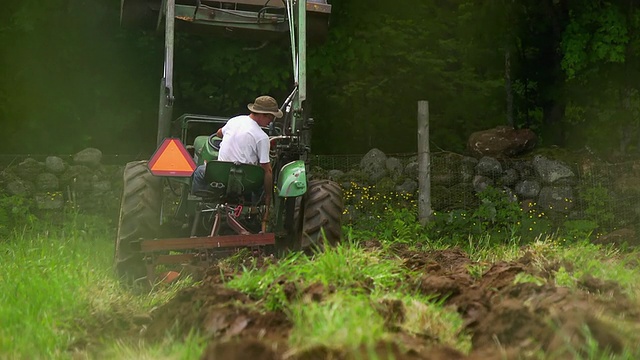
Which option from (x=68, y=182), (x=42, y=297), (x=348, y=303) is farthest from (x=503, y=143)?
(x=348, y=303)

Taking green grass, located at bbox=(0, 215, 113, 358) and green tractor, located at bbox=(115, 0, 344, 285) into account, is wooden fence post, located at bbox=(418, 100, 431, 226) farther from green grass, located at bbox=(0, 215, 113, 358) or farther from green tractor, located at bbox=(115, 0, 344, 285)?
green grass, located at bbox=(0, 215, 113, 358)

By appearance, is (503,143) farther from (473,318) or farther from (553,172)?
(473,318)

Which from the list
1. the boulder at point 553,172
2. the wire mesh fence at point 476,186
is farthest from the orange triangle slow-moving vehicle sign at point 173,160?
the boulder at point 553,172

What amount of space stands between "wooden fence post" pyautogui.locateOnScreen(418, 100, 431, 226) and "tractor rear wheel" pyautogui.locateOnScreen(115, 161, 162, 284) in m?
5.22

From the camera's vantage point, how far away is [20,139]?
48.0 feet

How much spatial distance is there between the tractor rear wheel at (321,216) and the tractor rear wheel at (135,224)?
1131mm

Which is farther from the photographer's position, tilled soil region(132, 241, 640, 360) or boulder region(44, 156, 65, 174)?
boulder region(44, 156, 65, 174)

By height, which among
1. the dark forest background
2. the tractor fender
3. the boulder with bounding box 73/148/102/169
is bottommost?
the boulder with bounding box 73/148/102/169

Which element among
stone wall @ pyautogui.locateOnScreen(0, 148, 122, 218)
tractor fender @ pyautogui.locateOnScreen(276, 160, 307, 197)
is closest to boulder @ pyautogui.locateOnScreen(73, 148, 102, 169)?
stone wall @ pyautogui.locateOnScreen(0, 148, 122, 218)

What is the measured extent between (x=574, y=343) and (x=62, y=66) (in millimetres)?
12229

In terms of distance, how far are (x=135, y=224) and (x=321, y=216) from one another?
1378 millimetres

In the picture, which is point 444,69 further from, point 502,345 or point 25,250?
point 502,345

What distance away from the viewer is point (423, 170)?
1179 cm

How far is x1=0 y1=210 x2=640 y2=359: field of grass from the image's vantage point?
377 cm
